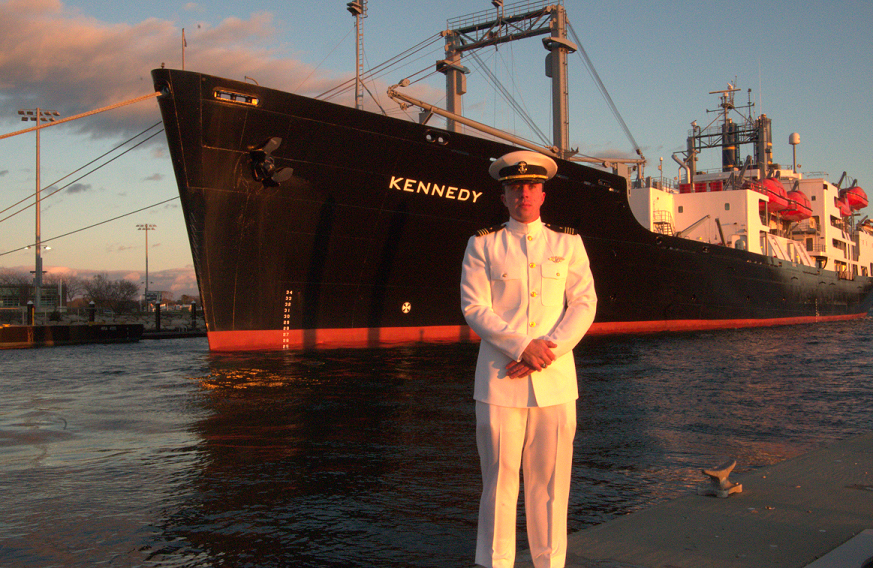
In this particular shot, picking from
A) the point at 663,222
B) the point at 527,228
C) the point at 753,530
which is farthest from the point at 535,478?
the point at 663,222

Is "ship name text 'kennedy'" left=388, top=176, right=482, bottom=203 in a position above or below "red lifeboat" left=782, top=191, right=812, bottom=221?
below

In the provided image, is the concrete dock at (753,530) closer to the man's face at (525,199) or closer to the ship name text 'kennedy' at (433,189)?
the man's face at (525,199)

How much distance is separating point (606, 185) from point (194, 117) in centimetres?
1082

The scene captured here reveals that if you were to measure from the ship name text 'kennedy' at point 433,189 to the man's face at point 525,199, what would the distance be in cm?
1116

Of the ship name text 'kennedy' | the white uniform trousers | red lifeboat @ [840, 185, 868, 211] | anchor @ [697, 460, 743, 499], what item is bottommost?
anchor @ [697, 460, 743, 499]

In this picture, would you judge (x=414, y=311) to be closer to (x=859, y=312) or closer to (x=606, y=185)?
(x=606, y=185)

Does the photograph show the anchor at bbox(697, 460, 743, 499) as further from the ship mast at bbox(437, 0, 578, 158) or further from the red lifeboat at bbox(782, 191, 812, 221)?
the red lifeboat at bbox(782, 191, 812, 221)

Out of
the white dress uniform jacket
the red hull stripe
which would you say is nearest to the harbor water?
the red hull stripe

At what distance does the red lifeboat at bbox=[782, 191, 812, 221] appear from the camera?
31405 millimetres

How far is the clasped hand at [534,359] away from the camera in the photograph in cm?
240

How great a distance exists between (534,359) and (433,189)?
12127mm

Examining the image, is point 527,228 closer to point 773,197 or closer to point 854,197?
point 773,197

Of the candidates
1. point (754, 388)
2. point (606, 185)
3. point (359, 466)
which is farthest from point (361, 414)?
point (606, 185)

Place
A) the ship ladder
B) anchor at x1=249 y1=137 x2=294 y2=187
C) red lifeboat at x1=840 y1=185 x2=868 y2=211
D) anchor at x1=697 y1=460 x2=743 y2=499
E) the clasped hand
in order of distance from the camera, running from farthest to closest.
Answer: red lifeboat at x1=840 y1=185 x2=868 y2=211 < the ship ladder < anchor at x1=249 y1=137 x2=294 y2=187 < anchor at x1=697 y1=460 x2=743 y2=499 < the clasped hand
